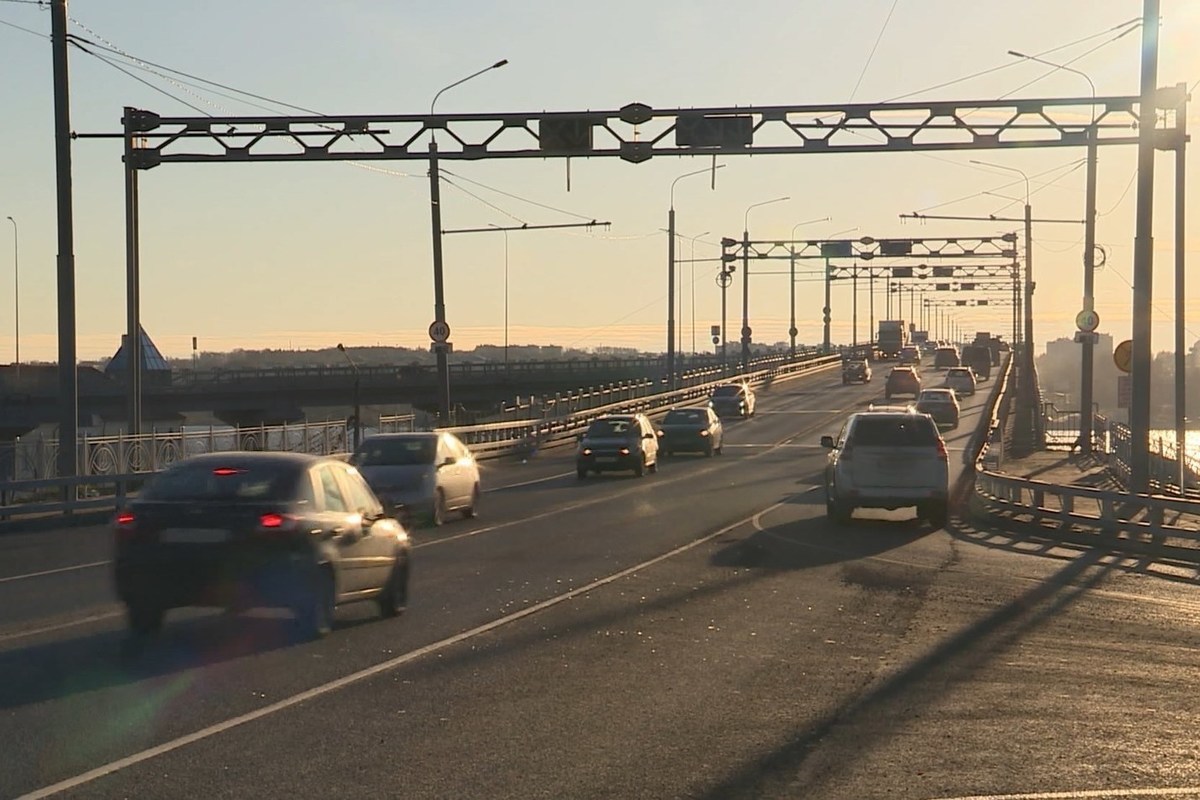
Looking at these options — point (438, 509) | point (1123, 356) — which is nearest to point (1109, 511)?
point (1123, 356)

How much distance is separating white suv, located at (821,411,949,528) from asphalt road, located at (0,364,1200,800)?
514 centimetres

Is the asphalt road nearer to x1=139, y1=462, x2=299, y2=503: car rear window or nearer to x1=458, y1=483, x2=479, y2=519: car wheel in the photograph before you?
x1=139, y1=462, x2=299, y2=503: car rear window

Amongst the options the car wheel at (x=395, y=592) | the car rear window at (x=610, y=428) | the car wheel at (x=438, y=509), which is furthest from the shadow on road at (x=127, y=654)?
the car rear window at (x=610, y=428)

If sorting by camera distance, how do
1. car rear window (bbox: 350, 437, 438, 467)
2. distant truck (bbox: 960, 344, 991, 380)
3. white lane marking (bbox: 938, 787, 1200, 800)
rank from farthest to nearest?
distant truck (bbox: 960, 344, 991, 380)
car rear window (bbox: 350, 437, 438, 467)
white lane marking (bbox: 938, 787, 1200, 800)

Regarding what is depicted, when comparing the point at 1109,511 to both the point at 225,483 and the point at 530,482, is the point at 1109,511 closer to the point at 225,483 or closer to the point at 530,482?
the point at 225,483

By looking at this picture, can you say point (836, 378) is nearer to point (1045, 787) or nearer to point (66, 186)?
point (66, 186)

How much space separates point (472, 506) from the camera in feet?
98.0

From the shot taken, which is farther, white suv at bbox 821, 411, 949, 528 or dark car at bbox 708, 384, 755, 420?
dark car at bbox 708, 384, 755, 420

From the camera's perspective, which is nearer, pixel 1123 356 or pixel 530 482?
pixel 1123 356

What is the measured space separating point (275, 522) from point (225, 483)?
2.04 ft

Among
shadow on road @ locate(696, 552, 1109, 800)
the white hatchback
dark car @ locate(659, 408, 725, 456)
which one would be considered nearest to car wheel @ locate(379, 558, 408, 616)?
shadow on road @ locate(696, 552, 1109, 800)

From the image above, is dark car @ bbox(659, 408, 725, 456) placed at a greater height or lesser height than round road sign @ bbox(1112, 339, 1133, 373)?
lesser

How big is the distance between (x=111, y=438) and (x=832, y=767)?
27.0 metres

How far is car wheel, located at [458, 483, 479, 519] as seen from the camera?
29.7m
